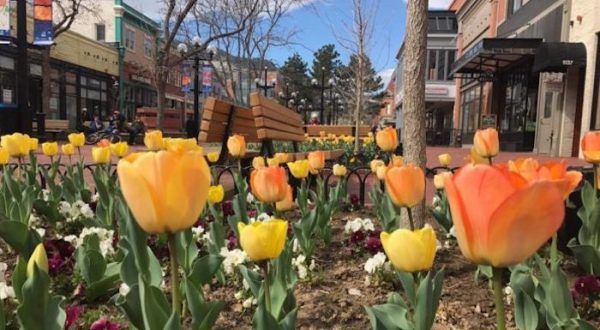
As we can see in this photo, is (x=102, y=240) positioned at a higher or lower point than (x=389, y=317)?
lower

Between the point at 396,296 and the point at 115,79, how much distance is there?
39.8 metres

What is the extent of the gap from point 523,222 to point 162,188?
0.66 m

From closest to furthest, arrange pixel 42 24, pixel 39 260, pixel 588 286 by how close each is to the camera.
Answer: pixel 39 260 < pixel 588 286 < pixel 42 24

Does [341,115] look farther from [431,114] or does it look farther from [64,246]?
[64,246]

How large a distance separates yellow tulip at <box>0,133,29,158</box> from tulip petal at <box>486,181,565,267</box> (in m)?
3.48

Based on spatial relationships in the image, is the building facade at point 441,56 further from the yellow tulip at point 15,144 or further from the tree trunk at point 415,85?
the yellow tulip at point 15,144

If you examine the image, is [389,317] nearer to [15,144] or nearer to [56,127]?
[15,144]

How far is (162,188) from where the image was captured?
3.41 feet

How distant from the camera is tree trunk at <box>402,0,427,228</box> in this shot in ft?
10.8

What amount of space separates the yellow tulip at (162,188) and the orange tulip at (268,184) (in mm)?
956

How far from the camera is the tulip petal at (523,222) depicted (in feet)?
2.67

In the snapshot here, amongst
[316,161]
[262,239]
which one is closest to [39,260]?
[262,239]

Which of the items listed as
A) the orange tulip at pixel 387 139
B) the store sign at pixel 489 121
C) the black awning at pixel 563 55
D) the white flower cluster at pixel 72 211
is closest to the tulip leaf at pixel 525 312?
the orange tulip at pixel 387 139

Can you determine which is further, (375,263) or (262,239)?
(375,263)
